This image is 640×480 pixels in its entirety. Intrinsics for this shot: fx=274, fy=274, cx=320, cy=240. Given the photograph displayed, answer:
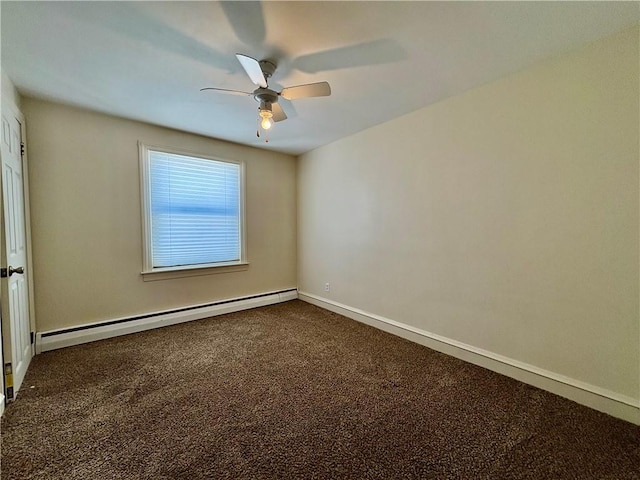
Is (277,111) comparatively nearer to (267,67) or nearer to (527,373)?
(267,67)

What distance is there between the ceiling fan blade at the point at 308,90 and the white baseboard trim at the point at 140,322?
290 cm

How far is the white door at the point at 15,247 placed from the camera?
1.94 meters

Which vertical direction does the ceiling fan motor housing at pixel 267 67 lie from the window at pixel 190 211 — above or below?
above

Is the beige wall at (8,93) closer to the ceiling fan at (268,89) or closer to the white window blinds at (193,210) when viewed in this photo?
the white window blinds at (193,210)

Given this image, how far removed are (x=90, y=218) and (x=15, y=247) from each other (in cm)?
83

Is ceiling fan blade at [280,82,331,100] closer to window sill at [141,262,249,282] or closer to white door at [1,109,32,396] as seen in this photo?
white door at [1,109,32,396]

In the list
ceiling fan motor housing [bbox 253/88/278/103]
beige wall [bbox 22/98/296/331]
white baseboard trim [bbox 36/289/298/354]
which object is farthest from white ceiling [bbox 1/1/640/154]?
white baseboard trim [bbox 36/289/298/354]

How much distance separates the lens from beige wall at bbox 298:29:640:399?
174 cm

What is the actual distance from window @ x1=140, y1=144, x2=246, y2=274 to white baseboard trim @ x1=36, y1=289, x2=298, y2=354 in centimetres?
55

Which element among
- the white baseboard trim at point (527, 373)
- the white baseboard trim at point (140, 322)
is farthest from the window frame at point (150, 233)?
the white baseboard trim at point (527, 373)

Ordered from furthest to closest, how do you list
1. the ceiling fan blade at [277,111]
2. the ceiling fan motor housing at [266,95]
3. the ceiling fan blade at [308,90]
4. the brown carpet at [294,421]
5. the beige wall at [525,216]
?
the ceiling fan blade at [277,111] → the ceiling fan motor housing at [266,95] → the ceiling fan blade at [308,90] → the beige wall at [525,216] → the brown carpet at [294,421]

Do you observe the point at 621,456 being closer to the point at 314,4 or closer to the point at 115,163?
the point at 314,4

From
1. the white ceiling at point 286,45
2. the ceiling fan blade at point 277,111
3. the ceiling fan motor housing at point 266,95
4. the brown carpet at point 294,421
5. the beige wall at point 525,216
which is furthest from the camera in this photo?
the ceiling fan blade at point 277,111

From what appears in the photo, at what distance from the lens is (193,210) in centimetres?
362
